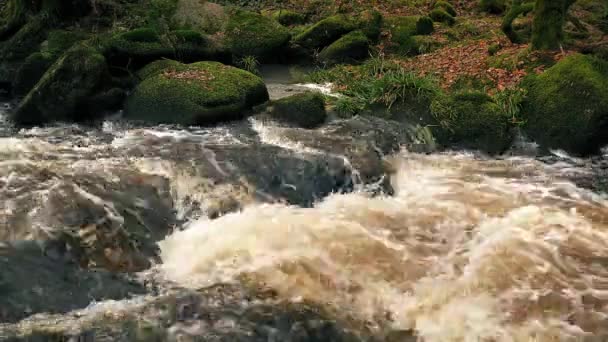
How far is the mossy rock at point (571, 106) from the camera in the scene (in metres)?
9.16

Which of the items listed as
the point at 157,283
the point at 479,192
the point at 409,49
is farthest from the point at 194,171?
the point at 409,49

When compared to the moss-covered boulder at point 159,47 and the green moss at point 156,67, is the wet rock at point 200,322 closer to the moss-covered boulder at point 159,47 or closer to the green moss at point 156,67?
the green moss at point 156,67

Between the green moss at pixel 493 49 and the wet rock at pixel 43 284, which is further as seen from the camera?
the green moss at pixel 493 49

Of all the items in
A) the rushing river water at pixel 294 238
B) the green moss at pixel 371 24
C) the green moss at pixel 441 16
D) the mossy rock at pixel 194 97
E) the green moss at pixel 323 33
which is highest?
the green moss at pixel 441 16

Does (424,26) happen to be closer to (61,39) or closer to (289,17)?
(289,17)

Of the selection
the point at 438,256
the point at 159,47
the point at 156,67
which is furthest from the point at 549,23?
the point at 159,47

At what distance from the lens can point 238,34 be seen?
14.1 meters

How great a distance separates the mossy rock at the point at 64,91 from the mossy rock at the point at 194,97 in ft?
2.72

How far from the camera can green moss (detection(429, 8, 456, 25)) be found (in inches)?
613

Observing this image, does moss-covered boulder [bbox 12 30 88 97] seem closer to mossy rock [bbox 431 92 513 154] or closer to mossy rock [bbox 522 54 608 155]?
mossy rock [bbox 431 92 513 154]

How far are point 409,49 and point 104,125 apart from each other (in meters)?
7.88

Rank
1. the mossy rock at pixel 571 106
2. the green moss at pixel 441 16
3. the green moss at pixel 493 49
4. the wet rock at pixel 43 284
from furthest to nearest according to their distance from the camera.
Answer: the green moss at pixel 441 16, the green moss at pixel 493 49, the mossy rock at pixel 571 106, the wet rock at pixel 43 284

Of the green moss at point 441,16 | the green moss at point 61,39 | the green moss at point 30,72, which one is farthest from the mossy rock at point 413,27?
the green moss at point 30,72

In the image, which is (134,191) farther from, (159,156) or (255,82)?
(255,82)
